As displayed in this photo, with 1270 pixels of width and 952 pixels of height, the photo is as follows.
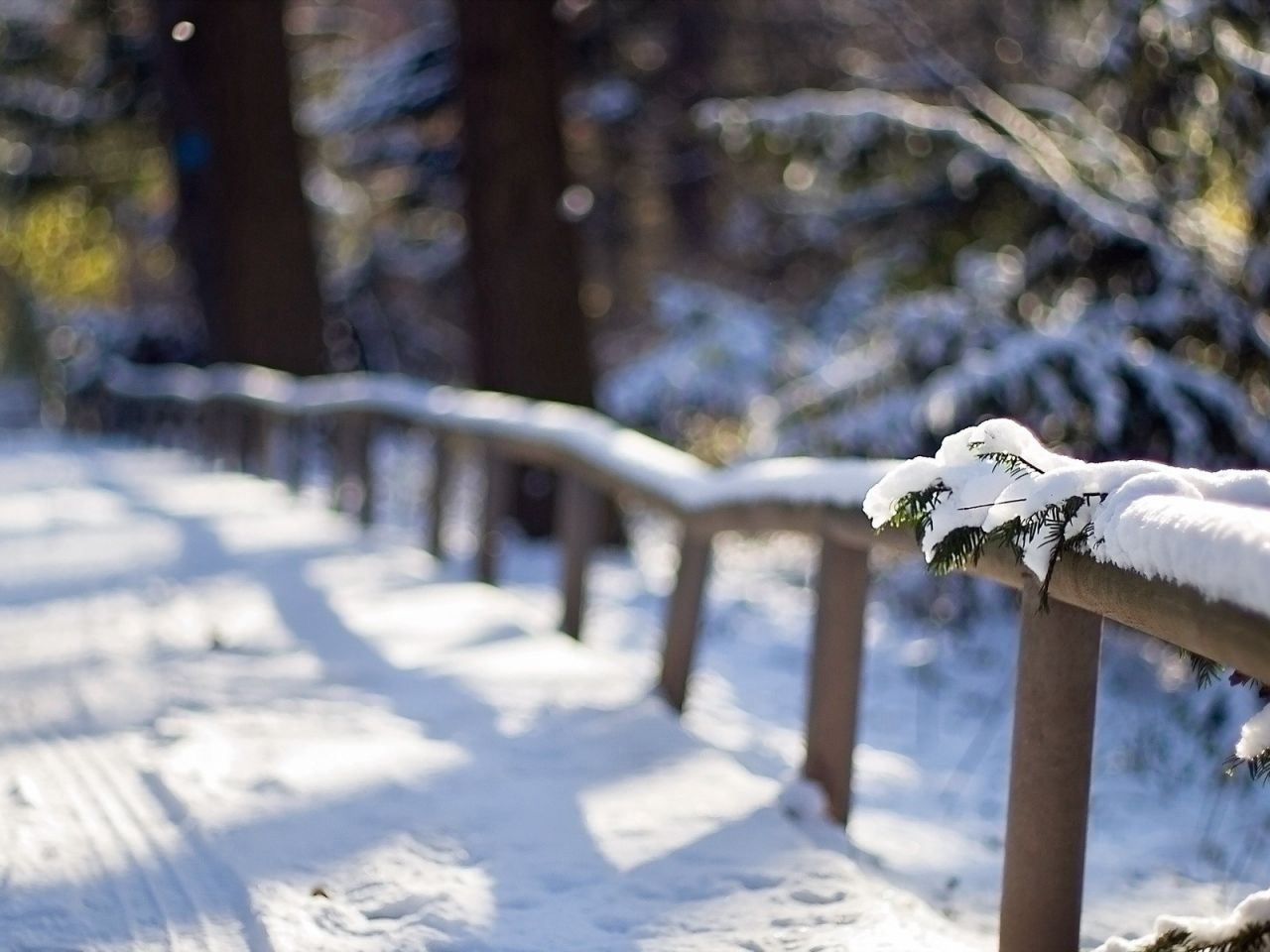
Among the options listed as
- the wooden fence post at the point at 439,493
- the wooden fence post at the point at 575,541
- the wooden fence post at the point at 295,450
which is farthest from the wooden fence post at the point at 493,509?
the wooden fence post at the point at 295,450

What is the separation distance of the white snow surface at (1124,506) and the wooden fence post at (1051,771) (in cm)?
22

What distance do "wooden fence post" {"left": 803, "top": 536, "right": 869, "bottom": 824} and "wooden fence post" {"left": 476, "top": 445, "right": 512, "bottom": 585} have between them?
381 cm

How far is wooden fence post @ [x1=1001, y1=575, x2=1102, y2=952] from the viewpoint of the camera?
321 cm

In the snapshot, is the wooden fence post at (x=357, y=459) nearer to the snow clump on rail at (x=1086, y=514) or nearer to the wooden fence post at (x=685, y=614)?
the wooden fence post at (x=685, y=614)

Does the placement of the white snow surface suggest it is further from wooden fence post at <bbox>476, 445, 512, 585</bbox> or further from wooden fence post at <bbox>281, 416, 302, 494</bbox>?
wooden fence post at <bbox>281, 416, 302, 494</bbox>

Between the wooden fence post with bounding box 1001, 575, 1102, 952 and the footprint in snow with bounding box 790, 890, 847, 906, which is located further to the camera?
the footprint in snow with bounding box 790, 890, 847, 906

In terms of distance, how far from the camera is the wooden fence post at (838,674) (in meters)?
4.59

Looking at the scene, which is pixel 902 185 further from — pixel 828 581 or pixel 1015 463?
pixel 1015 463

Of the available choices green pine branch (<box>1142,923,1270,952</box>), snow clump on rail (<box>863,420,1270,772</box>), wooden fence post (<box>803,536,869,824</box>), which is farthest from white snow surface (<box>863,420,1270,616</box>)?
wooden fence post (<box>803,536,869,824</box>)

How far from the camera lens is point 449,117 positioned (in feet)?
59.5

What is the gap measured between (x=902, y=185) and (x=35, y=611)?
5764mm

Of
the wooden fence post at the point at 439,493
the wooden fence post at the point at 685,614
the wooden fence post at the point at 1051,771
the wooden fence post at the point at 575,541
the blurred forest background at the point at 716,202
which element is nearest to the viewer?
the wooden fence post at the point at 1051,771

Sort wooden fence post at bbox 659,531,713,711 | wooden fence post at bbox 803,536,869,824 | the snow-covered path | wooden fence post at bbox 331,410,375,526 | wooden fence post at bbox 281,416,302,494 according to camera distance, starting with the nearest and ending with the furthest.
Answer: the snow-covered path
wooden fence post at bbox 803,536,869,824
wooden fence post at bbox 659,531,713,711
wooden fence post at bbox 331,410,375,526
wooden fence post at bbox 281,416,302,494

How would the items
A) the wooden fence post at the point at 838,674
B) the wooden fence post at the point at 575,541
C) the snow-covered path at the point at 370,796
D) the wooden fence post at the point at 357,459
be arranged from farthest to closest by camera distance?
the wooden fence post at the point at 357,459, the wooden fence post at the point at 575,541, the wooden fence post at the point at 838,674, the snow-covered path at the point at 370,796
